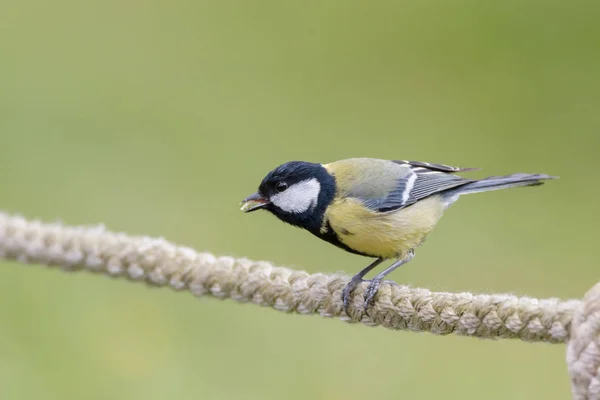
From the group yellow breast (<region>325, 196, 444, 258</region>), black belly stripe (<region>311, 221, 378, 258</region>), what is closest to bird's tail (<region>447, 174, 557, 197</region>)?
yellow breast (<region>325, 196, 444, 258</region>)

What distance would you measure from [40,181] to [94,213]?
21cm

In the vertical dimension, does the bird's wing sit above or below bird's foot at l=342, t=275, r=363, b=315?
above

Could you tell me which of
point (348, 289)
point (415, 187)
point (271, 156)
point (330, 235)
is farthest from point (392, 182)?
point (271, 156)

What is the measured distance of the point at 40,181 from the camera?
2.04 meters

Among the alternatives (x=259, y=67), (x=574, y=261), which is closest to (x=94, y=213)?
(x=259, y=67)

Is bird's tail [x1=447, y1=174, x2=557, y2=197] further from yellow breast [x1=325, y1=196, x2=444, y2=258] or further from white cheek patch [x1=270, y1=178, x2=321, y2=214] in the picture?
white cheek patch [x1=270, y1=178, x2=321, y2=214]

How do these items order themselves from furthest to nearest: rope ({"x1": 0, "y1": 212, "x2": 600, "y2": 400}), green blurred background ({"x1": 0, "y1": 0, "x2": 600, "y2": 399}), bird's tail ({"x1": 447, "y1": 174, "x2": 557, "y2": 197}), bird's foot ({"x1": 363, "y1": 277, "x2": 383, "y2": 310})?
green blurred background ({"x1": 0, "y1": 0, "x2": 600, "y2": 399}) < bird's tail ({"x1": 447, "y1": 174, "x2": 557, "y2": 197}) < bird's foot ({"x1": 363, "y1": 277, "x2": 383, "y2": 310}) < rope ({"x1": 0, "y1": 212, "x2": 600, "y2": 400})

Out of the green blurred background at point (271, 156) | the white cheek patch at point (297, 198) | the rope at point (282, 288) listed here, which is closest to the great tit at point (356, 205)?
the white cheek patch at point (297, 198)

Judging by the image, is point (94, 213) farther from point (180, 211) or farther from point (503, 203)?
point (503, 203)

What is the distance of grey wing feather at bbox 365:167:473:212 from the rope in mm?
237

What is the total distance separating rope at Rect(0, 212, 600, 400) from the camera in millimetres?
646

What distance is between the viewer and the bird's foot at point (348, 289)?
3.04 ft

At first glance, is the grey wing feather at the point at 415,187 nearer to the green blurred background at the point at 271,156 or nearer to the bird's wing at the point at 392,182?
the bird's wing at the point at 392,182

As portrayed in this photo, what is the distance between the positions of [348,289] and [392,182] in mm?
326
